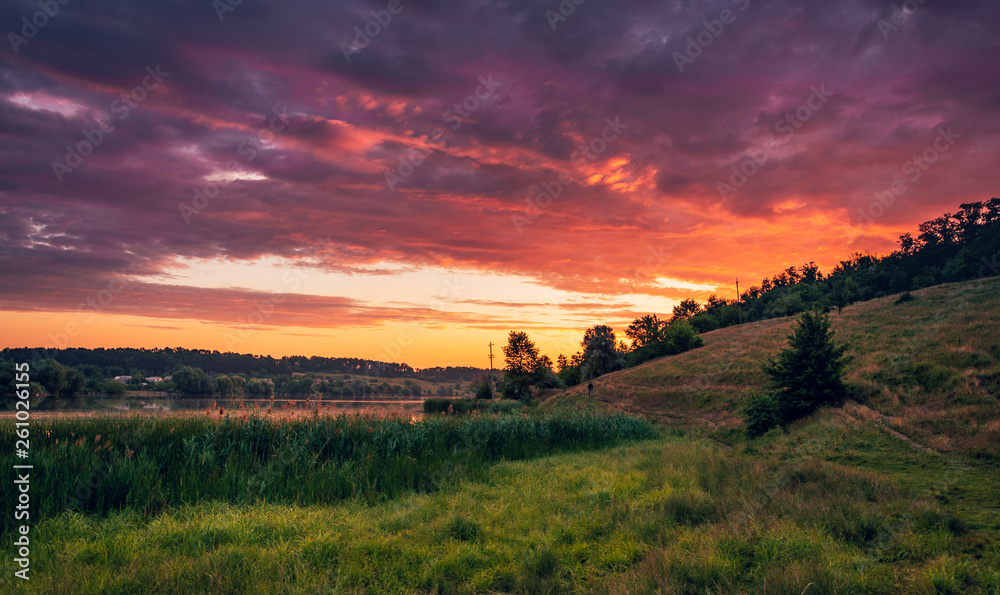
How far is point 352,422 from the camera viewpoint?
1581 centimetres

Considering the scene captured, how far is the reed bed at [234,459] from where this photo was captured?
29.9 ft

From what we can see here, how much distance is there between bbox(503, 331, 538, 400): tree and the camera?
73250mm

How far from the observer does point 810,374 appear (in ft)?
72.4

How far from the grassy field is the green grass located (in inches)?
1.4

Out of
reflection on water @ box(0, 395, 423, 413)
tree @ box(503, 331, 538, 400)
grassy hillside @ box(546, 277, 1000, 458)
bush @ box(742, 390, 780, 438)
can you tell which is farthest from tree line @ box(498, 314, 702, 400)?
bush @ box(742, 390, 780, 438)

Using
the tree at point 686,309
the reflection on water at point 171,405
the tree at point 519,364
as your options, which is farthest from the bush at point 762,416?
the tree at point 686,309

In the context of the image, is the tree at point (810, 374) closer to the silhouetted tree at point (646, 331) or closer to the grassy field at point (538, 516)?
the grassy field at point (538, 516)

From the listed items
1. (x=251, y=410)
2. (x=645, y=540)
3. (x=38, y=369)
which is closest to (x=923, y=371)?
(x=645, y=540)

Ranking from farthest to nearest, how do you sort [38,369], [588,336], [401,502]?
[588,336]
[38,369]
[401,502]

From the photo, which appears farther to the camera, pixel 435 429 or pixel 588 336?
pixel 588 336

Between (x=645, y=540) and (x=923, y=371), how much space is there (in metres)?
22.9

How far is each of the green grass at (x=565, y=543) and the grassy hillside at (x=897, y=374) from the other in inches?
288

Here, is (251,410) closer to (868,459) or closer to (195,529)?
(195,529)

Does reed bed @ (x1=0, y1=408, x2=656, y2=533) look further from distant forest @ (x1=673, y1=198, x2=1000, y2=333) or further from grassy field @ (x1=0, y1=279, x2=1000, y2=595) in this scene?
distant forest @ (x1=673, y1=198, x2=1000, y2=333)
